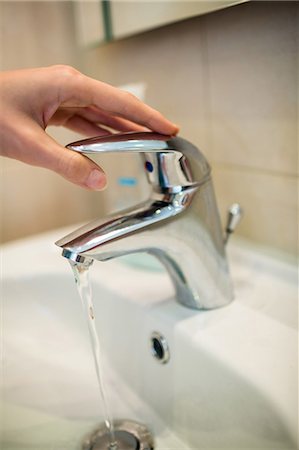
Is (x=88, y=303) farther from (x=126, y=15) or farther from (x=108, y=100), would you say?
(x=126, y=15)

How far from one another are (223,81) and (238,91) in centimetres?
2

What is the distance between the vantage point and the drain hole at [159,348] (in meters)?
0.39

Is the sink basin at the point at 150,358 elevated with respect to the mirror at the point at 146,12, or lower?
lower

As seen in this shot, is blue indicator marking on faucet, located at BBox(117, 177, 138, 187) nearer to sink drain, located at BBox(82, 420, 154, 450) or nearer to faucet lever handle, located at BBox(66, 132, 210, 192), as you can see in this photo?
faucet lever handle, located at BBox(66, 132, 210, 192)

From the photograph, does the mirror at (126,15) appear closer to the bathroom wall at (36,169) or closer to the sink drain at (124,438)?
the bathroom wall at (36,169)

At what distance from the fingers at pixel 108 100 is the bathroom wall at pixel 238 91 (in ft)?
0.35

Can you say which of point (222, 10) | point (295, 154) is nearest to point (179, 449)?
point (295, 154)

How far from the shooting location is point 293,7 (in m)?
0.35

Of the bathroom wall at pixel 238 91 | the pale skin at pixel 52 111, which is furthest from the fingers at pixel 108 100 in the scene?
the bathroom wall at pixel 238 91

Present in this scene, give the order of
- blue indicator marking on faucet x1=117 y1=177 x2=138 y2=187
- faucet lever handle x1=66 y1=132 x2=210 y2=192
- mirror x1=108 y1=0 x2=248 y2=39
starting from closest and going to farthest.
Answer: faucet lever handle x1=66 y1=132 x2=210 y2=192 → mirror x1=108 y1=0 x2=248 y2=39 → blue indicator marking on faucet x1=117 y1=177 x2=138 y2=187

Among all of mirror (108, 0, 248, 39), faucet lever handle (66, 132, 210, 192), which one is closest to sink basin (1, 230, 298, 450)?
faucet lever handle (66, 132, 210, 192)

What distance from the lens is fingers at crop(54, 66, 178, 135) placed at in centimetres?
34

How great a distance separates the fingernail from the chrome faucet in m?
0.01

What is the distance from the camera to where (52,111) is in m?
0.35
